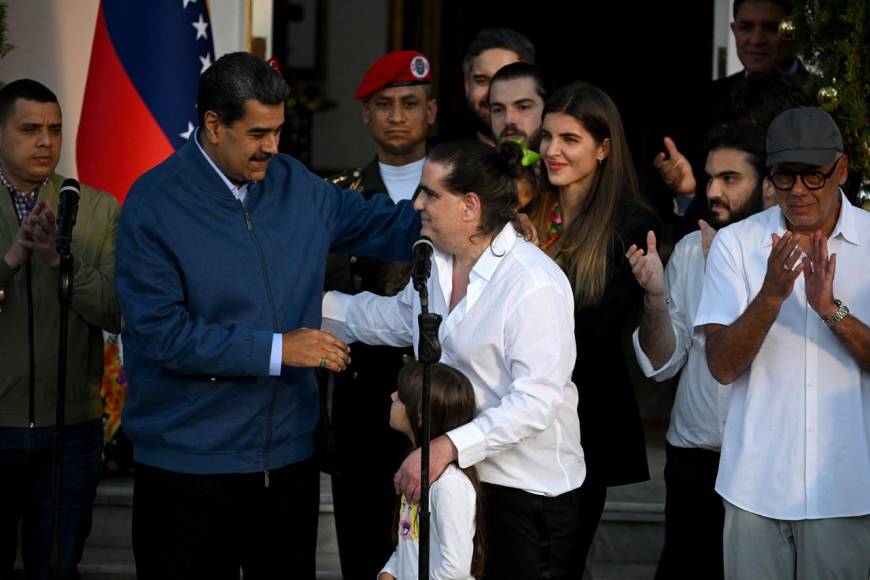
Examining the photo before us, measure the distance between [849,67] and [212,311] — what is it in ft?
7.64

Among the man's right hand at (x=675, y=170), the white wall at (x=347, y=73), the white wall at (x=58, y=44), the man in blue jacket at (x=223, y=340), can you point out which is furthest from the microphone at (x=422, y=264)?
the white wall at (x=347, y=73)

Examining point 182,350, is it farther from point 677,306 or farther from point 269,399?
point 677,306

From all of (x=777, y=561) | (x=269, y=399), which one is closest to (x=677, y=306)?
(x=777, y=561)

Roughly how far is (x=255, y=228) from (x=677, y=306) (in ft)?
4.69

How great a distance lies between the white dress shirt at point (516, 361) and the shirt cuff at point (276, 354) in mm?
425

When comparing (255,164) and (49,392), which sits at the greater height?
(255,164)

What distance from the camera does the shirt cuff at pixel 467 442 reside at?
12.0ft

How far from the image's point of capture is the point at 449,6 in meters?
9.27

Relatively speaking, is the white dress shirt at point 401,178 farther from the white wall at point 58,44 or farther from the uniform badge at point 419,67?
the white wall at point 58,44

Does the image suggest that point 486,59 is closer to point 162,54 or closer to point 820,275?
point 162,54

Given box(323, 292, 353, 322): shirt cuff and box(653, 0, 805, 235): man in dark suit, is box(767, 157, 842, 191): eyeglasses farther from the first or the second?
box(323, 292, 353, 322): shirt cuff

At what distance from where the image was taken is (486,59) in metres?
5.45

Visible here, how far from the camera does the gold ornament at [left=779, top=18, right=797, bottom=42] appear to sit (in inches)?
192

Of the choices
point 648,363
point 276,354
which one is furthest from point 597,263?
point 276,354
